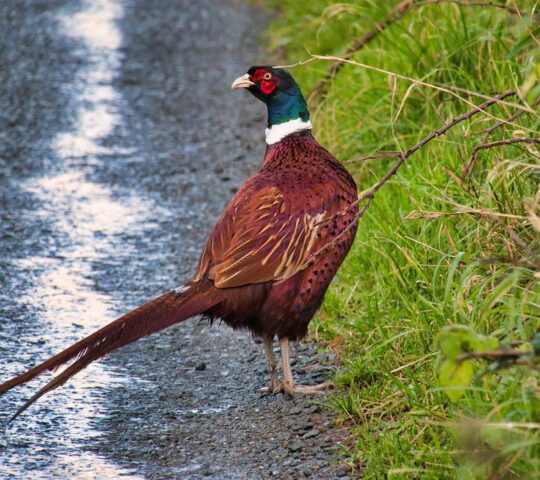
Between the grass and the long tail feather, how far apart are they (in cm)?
58

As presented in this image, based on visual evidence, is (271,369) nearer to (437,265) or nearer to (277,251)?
(277,251)

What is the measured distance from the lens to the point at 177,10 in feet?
35.1

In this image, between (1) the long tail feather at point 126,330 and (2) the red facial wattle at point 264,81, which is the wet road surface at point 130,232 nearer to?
(1) the long tail feather at point 126,330

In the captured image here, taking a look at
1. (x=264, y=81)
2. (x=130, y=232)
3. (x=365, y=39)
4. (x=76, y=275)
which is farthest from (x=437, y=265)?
(x=365, y=39)

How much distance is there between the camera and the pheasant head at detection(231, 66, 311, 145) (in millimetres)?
4438

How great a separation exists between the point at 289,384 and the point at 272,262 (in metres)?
0.48

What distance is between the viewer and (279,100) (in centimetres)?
448

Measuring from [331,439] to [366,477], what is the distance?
0.38 metres

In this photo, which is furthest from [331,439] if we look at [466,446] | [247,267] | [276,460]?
[466,446]

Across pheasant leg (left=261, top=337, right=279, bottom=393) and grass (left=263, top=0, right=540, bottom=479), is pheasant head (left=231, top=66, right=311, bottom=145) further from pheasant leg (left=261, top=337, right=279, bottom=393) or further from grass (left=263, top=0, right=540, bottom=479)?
pheasant leg (left=261, top=337, right=279, bottom=393)

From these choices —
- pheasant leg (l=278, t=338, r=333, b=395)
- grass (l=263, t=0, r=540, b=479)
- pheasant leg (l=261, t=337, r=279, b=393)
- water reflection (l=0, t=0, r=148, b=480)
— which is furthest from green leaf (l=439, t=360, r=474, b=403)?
pheasant leg (l=261, t=337, r=279, b=393)

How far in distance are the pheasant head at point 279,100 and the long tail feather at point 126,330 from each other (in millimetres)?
864

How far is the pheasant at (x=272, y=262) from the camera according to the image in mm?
3832

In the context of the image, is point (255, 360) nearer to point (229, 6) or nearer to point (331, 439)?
point (331, 439)
